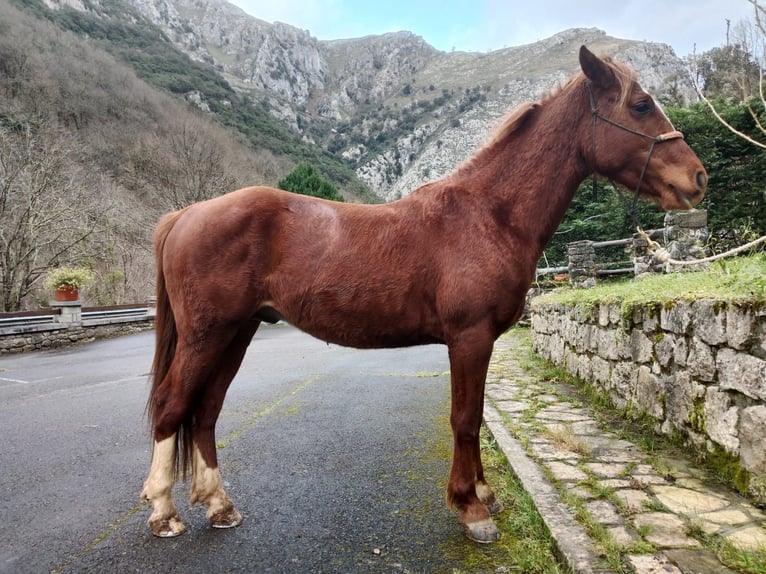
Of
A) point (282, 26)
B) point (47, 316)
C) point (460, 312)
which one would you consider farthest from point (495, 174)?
point (282, 26)

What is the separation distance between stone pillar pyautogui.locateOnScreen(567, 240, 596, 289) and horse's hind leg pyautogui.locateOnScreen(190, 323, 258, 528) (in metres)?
9.45

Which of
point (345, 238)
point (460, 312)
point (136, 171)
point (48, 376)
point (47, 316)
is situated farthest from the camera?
point (136, 171)

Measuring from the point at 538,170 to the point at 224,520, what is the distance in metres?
2.54

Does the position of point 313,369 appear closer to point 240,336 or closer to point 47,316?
point 240,336

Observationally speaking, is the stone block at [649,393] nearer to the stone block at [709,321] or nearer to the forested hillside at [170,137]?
the stone block at [709,321]

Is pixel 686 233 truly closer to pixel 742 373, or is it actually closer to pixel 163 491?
pixel 742 373

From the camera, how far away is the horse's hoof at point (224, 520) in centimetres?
230

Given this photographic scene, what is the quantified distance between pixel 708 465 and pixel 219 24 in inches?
5501

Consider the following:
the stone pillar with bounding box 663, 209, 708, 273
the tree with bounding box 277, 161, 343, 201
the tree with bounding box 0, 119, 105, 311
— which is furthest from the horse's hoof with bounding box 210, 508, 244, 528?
the tree with bounding box 277, 161, 343, 201

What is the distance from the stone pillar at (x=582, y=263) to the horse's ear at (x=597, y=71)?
8.53 m

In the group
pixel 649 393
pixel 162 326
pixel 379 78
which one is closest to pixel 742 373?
pixel 649 393

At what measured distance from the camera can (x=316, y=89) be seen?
10862 cm

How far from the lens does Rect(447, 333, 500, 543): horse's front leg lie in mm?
2121

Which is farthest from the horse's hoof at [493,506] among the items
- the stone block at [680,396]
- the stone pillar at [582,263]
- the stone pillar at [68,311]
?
the stone pillar at [68,311]
